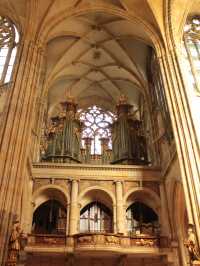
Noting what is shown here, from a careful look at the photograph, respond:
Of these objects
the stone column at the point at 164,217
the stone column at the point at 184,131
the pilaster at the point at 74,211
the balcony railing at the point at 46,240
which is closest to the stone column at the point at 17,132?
the balcony railing at the point at 46,240

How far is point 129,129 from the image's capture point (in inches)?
717

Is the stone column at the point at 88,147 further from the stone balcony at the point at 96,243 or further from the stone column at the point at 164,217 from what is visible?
the stone balcony at the point at 96,243

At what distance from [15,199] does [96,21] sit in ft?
40.3

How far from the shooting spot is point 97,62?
21.5 m

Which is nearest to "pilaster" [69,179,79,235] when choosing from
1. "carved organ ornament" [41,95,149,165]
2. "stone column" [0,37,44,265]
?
"carved organ ornament" [41,95,149,165]

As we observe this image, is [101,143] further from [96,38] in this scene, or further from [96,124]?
[96,38]

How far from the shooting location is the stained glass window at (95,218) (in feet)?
49.2

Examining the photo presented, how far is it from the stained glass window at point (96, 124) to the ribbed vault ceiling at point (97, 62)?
769 millimetres

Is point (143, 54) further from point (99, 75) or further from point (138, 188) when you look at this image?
point (138, 188)

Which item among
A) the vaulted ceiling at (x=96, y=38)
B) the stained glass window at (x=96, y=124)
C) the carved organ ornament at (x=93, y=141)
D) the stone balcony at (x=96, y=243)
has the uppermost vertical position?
the vaulted ceiling at (x=96, y=38)

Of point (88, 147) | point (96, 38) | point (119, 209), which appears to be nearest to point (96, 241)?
point (119, 209)

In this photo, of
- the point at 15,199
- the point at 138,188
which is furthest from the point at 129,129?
the point at 15,199

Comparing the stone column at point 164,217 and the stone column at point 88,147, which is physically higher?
the stone column at point 88,147

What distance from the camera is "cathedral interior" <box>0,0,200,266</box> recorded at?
39.1 feet
